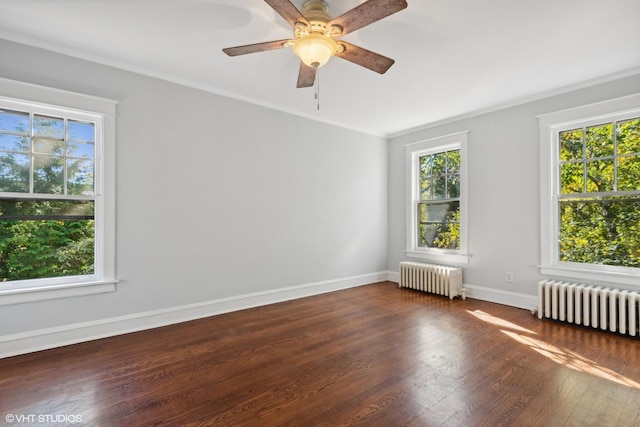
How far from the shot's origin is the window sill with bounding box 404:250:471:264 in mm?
4676

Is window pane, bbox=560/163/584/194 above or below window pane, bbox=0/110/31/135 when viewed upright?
below

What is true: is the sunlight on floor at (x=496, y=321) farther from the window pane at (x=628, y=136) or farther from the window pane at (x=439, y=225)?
the window pane at (x=628, y=136)

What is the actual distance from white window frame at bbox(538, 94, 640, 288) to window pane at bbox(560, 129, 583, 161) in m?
0.05

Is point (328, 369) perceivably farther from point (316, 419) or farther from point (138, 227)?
point (138, 227)

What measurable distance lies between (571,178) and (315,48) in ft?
11.5

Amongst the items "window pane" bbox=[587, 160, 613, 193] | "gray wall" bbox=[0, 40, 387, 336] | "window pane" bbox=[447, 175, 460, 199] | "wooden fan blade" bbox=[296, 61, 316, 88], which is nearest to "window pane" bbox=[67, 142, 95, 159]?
"gray wall" bbox=[0, 40, 387, 336]

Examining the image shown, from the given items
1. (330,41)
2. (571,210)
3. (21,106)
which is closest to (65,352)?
(21,106)

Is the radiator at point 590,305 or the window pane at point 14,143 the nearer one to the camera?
the window pane at point 14,143

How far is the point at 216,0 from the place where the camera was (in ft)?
7.31

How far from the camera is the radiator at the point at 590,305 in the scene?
3.10m

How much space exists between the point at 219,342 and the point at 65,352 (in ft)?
4.26

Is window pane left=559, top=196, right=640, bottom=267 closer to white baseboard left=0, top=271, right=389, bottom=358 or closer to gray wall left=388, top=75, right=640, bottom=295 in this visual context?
gray wall left=388, top=75, right=640, bottom=295

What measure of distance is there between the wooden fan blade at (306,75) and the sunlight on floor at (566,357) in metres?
3.12

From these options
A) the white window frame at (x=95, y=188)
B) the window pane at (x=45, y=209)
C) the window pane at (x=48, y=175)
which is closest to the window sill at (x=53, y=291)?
the white window frame at (x=95, y=188)
